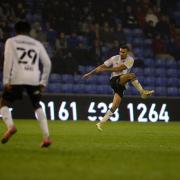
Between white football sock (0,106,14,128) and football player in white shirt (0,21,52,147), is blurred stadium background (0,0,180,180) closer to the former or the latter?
white football sock (0,106,14,128)

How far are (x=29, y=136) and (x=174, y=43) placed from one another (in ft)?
41.0

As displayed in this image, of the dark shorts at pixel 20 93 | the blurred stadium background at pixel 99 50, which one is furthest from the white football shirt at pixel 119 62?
the dark shorts at pixel 20 93

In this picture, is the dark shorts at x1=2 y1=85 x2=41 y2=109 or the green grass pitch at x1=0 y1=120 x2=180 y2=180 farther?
the dark shorts at x1=2 y1=85 x2=41 y2=109

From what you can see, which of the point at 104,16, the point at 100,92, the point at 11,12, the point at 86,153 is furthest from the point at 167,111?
the point at 86,153

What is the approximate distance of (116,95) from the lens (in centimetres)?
1545

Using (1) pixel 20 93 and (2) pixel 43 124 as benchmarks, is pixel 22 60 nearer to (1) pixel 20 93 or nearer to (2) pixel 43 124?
(1) pixel 20 93

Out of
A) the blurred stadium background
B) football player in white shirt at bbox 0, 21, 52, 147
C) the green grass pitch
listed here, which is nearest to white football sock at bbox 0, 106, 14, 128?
football player in white shirt at bbox 0, 21, 52, 147

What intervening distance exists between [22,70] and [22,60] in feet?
0.46

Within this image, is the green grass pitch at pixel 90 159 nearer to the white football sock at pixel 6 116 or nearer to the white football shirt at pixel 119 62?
the white football sock at pixel 6 116

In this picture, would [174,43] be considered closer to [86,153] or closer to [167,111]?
[167,111]

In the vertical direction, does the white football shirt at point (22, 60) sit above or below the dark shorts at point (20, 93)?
above

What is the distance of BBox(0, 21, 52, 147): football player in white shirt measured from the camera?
9461mm

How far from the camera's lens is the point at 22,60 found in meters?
9.55

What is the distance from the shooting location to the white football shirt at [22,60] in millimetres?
9414
